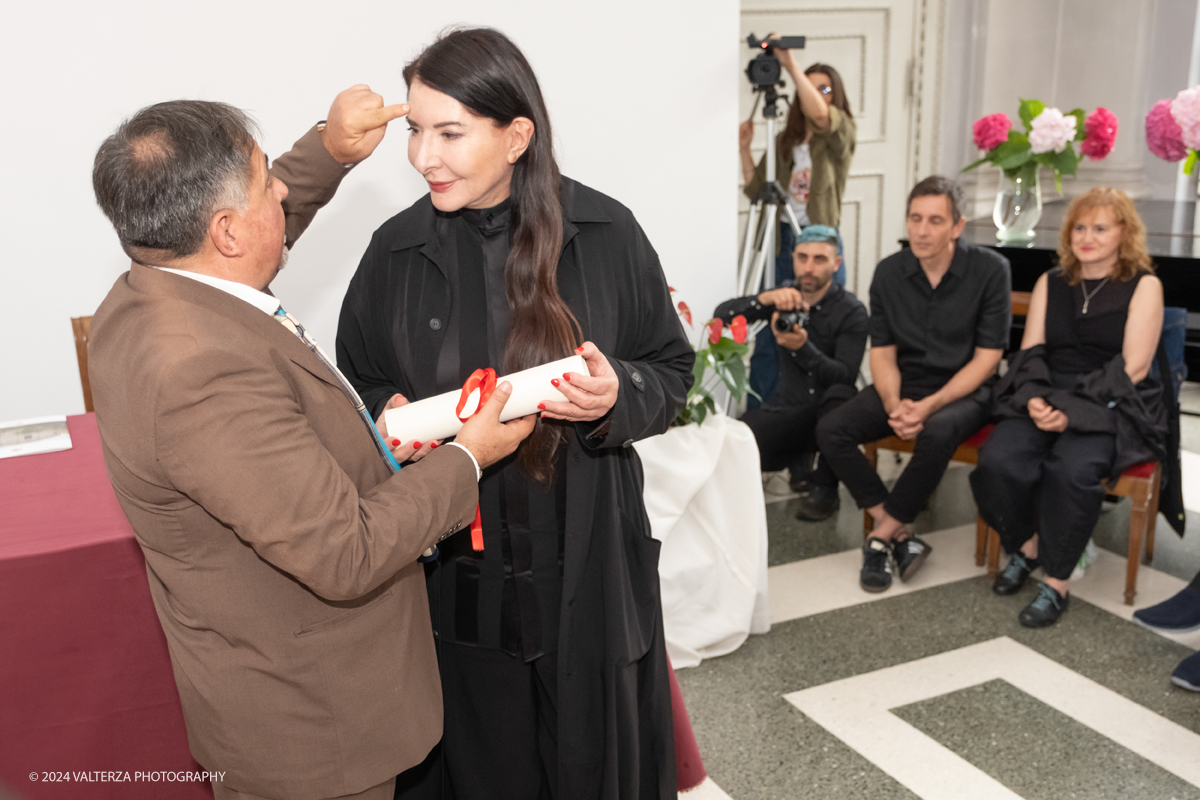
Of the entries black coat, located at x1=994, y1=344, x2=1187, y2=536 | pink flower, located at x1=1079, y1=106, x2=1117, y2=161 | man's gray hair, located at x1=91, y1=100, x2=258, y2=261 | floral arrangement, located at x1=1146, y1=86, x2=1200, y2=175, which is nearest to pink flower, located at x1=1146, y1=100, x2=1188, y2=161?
floral arrangement, located at x1=1146, y1=86, x2=1200, y2=175

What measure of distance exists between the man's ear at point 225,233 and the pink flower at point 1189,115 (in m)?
3.35

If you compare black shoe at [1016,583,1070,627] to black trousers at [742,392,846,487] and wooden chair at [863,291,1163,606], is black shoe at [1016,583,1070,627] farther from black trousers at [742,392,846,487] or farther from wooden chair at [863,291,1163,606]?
black trousers at [742,392,846,487]

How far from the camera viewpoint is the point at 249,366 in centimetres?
98

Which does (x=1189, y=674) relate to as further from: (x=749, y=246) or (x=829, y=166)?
(x=829, y=166)

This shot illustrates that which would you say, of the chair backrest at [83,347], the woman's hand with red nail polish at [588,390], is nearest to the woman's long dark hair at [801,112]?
the chair backrest at [83,347]

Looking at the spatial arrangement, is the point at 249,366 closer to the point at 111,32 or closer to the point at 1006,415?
the point at 111,32

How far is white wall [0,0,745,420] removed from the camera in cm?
214

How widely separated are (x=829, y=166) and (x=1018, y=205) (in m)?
0.80

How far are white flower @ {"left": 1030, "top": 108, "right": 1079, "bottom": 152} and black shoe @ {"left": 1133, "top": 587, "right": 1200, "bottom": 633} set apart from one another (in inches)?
75.6

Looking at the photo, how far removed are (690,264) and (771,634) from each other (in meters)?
1.13

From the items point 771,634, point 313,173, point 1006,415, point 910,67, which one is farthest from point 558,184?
point 910,67

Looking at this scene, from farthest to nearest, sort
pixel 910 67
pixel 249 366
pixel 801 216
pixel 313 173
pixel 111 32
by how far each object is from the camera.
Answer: pixel 910 67
pixel 801 216
pixel 111 32
pixel 313 173
pixel 249 366

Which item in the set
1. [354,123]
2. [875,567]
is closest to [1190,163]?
[875,567]

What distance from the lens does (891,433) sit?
10.9 ft
